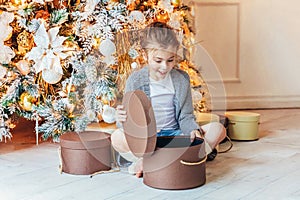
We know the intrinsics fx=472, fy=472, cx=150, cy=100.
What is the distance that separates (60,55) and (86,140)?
0.39m

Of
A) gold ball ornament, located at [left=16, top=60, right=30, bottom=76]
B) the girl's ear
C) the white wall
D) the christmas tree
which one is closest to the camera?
the girl's ear

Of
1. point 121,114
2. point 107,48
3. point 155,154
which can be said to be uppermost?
point 107,48

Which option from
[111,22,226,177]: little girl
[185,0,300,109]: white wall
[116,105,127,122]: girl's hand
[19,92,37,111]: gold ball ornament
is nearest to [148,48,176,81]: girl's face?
[111,22,226,177]: little girl

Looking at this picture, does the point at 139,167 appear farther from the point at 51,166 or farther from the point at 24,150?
the point at 24,150

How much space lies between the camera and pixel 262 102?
292cm

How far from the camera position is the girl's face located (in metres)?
1.45

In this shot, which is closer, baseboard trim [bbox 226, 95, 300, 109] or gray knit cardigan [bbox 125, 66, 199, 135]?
gray knit cardigan [bbox 125, 66, 199, 135]

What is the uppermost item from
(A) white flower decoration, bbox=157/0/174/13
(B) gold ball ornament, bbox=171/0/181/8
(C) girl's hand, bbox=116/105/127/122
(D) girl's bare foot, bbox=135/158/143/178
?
(B) gold ball ornament, bbox=171/0/181/8

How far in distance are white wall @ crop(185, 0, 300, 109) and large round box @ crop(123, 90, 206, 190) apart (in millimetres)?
1442

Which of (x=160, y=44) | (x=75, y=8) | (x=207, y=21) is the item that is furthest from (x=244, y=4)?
(x=160, y=44)

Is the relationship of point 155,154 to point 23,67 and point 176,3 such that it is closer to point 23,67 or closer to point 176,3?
point 23,67

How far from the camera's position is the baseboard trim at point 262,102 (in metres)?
2.89

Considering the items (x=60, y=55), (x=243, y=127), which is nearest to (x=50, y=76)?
(x=60, y=55)

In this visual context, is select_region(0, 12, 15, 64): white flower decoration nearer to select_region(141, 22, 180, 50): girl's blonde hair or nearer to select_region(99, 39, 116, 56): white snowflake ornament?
select_region(99, 39, 116, 56): white snowflake ornament
